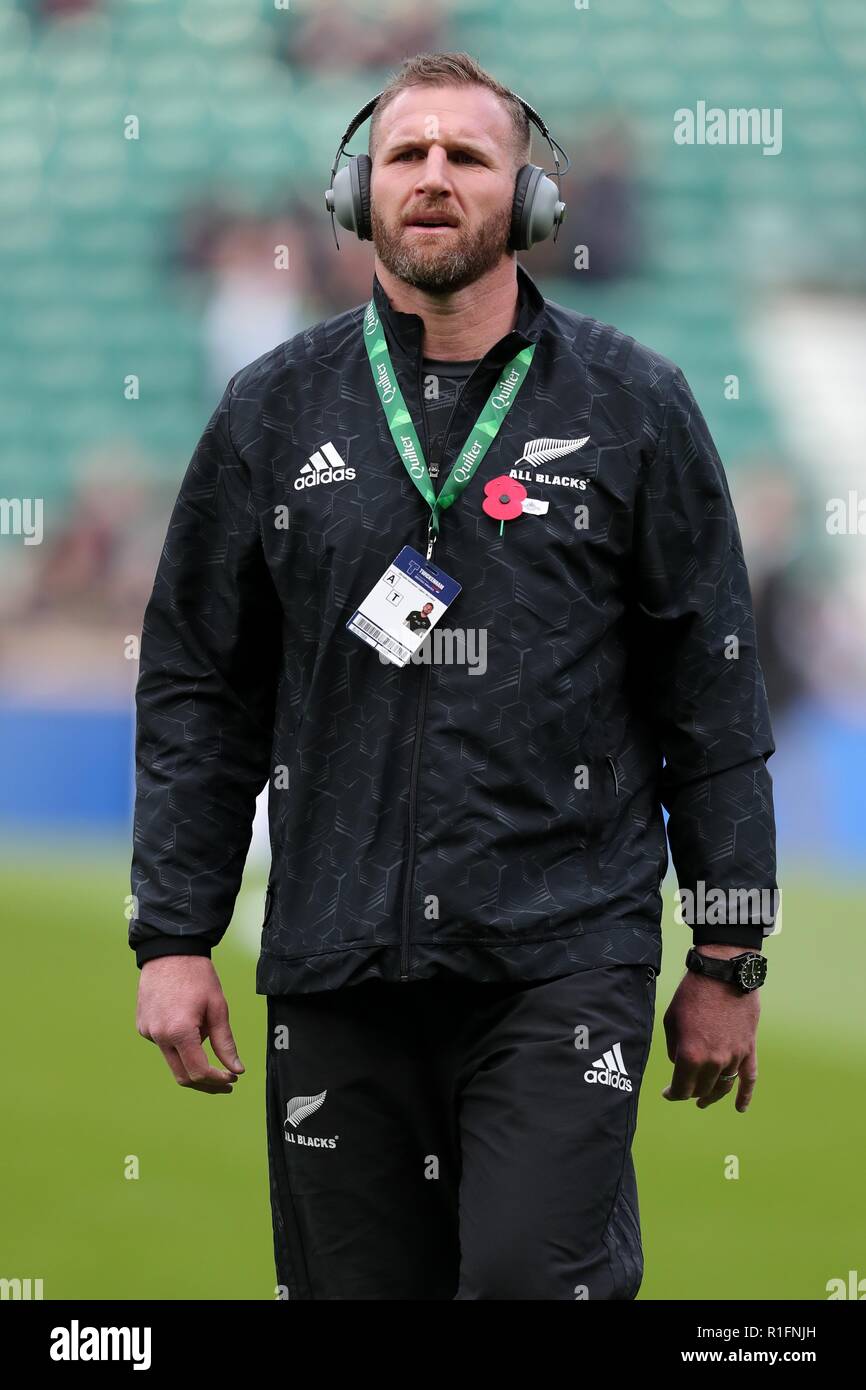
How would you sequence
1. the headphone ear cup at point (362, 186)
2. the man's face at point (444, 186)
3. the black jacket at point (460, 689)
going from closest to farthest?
the black jacket at point (460, 689), the man's face at point (444, 186), the headphone ear cup at point (362, 186)

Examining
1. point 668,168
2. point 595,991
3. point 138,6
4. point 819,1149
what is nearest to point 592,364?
point 595,991

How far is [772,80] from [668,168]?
2.22 ft

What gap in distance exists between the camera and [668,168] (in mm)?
9531

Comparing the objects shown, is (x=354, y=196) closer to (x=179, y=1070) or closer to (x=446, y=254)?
(x=446, y=254)

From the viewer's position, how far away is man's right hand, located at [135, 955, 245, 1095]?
7.83 feet

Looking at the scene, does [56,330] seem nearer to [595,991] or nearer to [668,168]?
[668,168]

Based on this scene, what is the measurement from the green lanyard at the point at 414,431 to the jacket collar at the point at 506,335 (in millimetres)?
14

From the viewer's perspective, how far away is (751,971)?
7.80 feet

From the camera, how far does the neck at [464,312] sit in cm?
242

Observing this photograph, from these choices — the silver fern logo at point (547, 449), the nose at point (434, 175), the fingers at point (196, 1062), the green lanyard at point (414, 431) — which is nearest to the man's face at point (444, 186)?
the nose at point (434, 175)

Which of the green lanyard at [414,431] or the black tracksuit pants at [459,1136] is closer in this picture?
the black tracksuit pants at [459,1136]

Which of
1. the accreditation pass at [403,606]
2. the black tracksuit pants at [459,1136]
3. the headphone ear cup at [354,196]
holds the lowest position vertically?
the black tracksuit pants at [459,1136]

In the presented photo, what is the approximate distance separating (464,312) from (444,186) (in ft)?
0.50

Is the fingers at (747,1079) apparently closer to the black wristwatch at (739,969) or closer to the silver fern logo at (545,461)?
the black wristwatch at (739,969)
